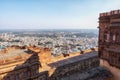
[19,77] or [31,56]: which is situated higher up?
[31,56]

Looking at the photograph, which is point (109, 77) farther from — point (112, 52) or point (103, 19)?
point (103, 19)

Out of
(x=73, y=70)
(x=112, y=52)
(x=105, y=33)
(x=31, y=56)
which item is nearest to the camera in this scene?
(x=112, y=52)

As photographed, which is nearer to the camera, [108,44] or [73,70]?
[108,44]

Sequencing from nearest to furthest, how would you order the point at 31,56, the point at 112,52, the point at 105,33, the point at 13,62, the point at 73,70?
the point at 112,52, the point at 105,33, the point at 13,62, the point at 31,56, the point at 73,70

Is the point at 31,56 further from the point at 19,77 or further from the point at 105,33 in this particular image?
the point at 105,33

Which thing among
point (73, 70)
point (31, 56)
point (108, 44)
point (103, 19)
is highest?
point (103, 19)

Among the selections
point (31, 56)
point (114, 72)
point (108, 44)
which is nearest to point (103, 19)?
point (108, 44)

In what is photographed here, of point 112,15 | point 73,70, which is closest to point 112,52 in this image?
point 112,15

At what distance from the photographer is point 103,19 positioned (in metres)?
22.8

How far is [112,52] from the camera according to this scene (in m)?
20.6

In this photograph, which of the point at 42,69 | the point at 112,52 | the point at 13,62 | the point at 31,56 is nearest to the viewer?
the point at 112,52

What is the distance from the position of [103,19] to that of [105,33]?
1.71 metres

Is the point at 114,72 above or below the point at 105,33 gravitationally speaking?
below

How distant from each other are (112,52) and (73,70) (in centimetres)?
1433
